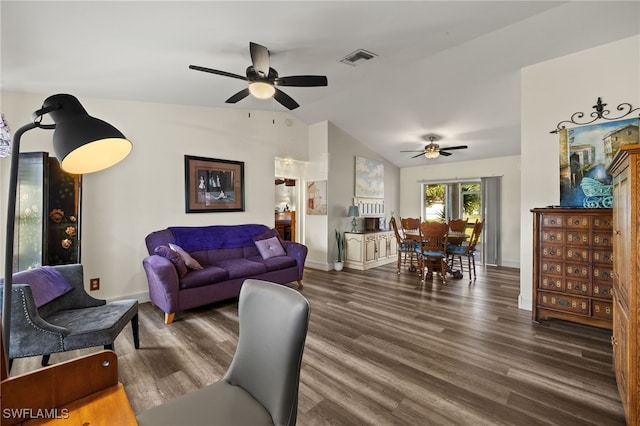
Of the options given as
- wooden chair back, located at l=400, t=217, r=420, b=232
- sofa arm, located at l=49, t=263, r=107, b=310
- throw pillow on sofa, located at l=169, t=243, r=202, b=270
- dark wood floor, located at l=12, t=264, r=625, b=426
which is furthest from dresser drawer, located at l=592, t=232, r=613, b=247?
sofa arm, located at l=49, t=263, r=107, b=310

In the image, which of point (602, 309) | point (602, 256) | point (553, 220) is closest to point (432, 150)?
point (553, 220)

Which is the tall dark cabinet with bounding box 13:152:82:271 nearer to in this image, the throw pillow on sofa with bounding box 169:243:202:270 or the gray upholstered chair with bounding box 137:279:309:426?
the throw pillow on sofa with bounding box 169:243:202:270

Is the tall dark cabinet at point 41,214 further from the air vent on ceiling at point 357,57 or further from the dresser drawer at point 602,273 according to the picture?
the dresser drawer at point 602,273

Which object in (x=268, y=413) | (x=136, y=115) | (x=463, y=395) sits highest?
(x=136, y=115)

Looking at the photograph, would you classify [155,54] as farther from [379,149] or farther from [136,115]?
[379,149]

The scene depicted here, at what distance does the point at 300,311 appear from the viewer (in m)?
1.08

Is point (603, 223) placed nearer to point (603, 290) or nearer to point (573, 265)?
point (573, 265)

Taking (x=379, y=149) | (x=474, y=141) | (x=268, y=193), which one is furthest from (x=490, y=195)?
(x=268, y=193)

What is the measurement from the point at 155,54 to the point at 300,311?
275cm

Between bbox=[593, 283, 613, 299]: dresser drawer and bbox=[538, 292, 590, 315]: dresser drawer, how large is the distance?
11 centimetres

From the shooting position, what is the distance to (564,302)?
2881mm

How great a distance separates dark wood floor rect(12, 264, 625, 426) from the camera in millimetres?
1747

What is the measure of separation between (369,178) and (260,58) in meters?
4.36

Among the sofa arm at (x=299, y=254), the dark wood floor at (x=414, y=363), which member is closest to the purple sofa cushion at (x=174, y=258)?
the dark wood floor at (x=414, y=363)
